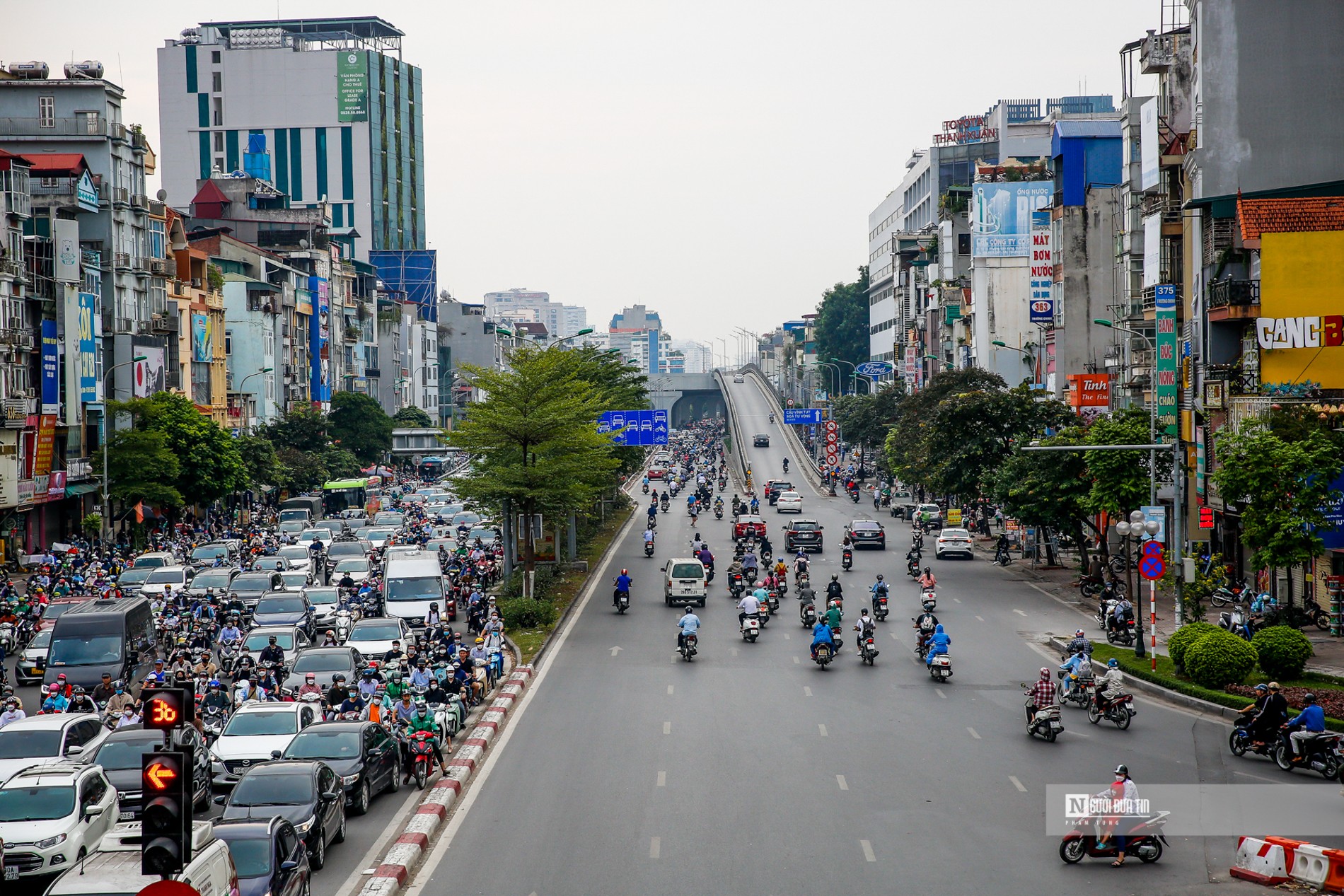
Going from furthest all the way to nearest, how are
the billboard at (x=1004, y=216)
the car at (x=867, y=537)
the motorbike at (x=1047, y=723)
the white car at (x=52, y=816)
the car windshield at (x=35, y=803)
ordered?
1. the billboard at (x=1004, y=216)
2. the car at (x=867, y=537)
3. the motorbike at (x=1047, y=723)
4. the car windshield at (x=35, y=803)
5. the white car at (x=52, y=816)

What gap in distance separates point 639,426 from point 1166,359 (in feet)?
90.8

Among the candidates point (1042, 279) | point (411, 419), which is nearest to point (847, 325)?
point (411, 419)

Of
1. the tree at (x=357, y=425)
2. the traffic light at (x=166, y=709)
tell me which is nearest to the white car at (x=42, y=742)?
the traffic light at (x=166, y=709)

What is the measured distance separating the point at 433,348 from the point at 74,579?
12292cm

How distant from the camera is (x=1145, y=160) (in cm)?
5253

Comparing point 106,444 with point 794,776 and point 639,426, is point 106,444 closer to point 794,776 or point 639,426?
point 639,426

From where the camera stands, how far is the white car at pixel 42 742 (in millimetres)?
19922

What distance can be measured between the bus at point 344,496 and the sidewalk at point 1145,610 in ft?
112

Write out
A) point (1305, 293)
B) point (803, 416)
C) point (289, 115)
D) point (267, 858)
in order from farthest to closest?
point (289, 115) < point (803, 416) < point (1305, 293) < point (267, 858)

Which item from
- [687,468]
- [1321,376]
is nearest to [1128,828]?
[1321,376]

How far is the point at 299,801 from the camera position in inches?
693

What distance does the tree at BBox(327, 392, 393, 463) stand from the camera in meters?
102

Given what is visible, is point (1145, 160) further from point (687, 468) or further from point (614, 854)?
point (687, 468)

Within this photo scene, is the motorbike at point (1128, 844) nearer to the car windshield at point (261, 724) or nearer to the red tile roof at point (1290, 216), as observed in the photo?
the car windshield at point (261, 724)
